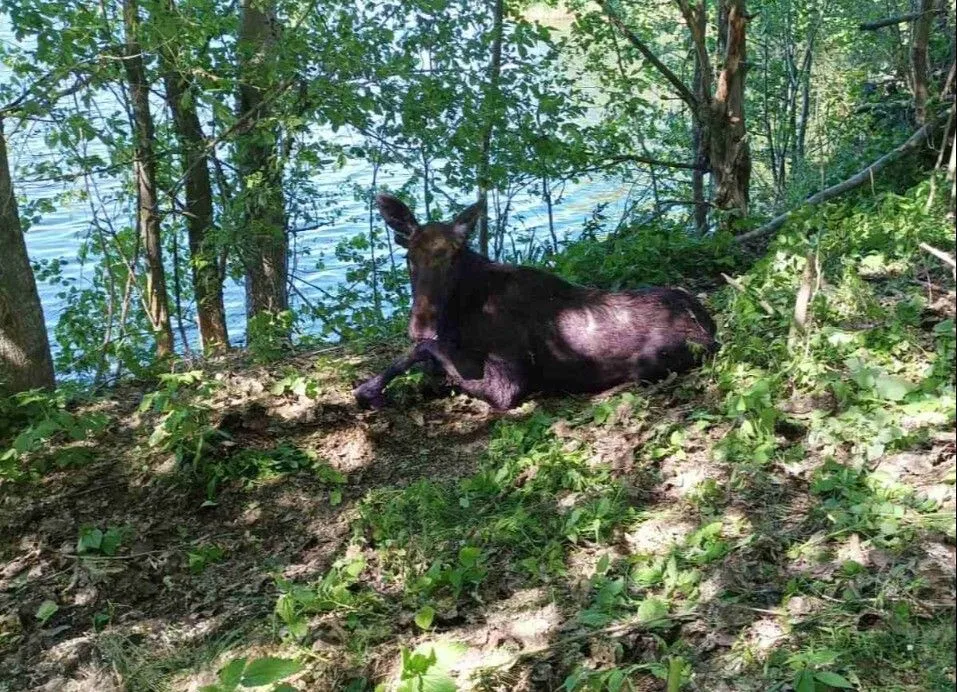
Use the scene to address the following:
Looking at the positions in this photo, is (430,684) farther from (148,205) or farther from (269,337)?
(148,205)

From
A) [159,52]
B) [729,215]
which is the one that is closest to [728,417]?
[729,215]

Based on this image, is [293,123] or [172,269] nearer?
[293,123]

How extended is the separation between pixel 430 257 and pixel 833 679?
162 inches

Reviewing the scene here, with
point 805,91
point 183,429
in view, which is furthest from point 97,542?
point 805,91

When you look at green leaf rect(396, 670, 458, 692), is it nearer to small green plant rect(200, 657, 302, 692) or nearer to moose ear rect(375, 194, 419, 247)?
small green plant rect(200, 657, 302, 692)

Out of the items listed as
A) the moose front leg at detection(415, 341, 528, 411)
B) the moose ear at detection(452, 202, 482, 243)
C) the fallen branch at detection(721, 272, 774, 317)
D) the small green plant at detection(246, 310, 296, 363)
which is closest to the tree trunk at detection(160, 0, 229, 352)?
the small green plant at detection(246, 310, 296, 363)

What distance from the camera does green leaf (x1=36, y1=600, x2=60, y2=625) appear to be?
14.9ft

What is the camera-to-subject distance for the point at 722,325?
6094 millimetres

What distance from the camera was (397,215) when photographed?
21.4ft

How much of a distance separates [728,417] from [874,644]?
1913 millimetres

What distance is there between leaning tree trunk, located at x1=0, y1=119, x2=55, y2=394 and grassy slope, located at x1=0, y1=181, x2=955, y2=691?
46 cm

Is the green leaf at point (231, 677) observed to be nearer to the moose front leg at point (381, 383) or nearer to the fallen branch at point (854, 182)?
the moose front leg at point (381, 383)

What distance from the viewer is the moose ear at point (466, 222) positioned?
642 cm

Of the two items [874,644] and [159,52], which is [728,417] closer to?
[874,644]
